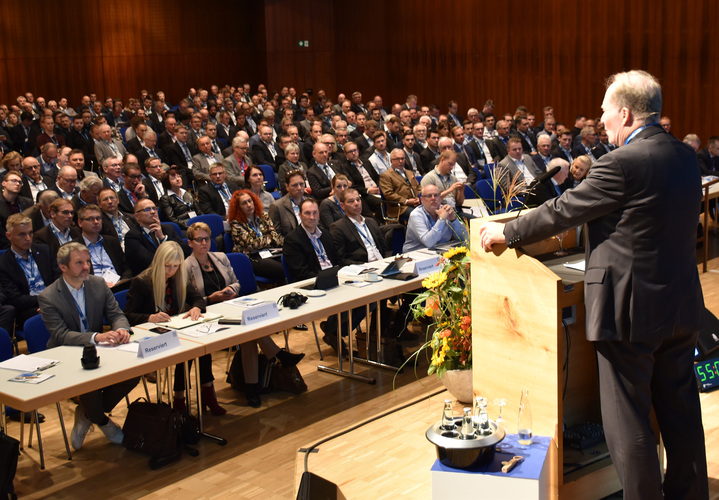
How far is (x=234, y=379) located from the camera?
5125mm

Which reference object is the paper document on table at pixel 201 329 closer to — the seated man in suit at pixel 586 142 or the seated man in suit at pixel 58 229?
the seated man in suit at pixel 58 229

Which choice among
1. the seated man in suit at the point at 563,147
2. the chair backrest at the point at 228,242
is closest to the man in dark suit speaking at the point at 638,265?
the chair backrest at the point at 228,242

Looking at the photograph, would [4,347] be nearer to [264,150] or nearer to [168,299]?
[168,299]

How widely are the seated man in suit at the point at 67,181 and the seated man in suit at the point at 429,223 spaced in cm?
335

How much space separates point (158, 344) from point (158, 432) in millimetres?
496

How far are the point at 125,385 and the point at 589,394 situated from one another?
261cm

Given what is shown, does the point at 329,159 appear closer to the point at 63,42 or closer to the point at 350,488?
the point at 350,488

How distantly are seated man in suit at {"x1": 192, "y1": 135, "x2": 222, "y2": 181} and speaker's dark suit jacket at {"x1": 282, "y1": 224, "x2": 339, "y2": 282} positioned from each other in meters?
3.69

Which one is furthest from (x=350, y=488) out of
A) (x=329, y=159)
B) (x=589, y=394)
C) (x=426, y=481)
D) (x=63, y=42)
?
(x=63, y=42)

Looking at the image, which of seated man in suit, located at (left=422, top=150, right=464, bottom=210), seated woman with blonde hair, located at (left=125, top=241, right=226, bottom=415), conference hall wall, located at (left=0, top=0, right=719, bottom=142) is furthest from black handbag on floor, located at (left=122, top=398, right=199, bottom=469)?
conference hall wall, located at (left=0, top=0, right=719, bottom=142)

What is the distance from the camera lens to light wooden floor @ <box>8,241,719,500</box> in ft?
11.4

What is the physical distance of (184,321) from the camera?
4.60m

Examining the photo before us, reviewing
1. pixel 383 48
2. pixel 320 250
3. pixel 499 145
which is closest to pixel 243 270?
pixel 320 250

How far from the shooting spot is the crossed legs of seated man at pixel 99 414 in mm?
4336
